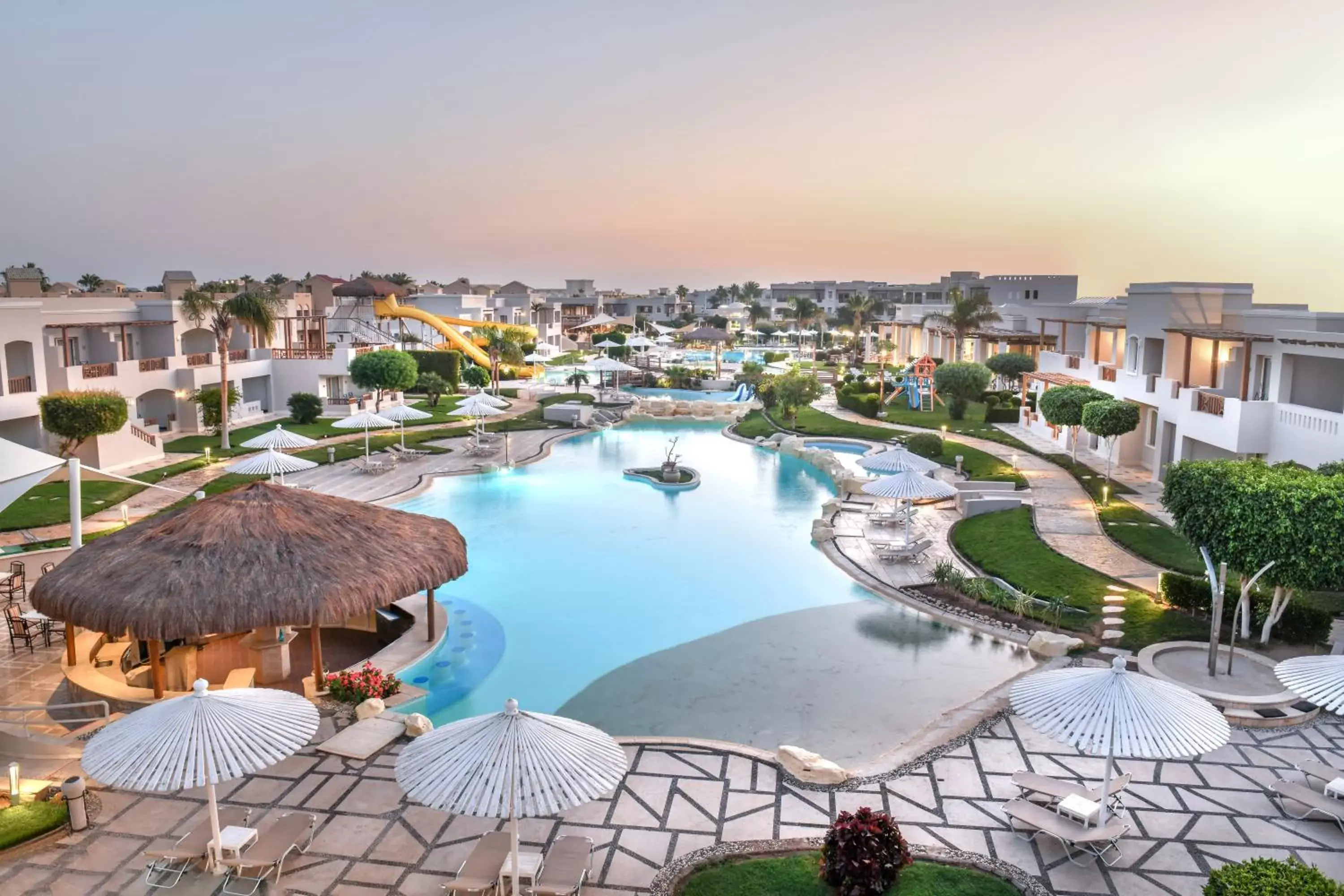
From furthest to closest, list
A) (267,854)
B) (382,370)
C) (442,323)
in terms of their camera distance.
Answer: (442,323) < (382,370) < (267,854)

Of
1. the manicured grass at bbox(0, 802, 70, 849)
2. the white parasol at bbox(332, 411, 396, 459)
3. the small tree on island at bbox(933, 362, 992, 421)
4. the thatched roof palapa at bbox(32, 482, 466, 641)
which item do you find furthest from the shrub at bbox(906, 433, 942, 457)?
the manicured grass at bbox(0, 802, 70, 849)

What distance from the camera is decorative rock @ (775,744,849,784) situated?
1088cm

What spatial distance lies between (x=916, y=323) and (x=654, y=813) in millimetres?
62217

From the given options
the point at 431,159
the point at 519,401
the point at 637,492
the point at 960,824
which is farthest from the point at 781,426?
the point at 960,824

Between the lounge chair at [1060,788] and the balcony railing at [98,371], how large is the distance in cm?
3330

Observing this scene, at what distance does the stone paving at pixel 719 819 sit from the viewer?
8.88m

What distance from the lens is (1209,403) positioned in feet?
79.3

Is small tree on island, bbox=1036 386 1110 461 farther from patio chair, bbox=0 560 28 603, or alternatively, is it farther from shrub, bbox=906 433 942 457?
patio chair, bbox=0 560 28 603

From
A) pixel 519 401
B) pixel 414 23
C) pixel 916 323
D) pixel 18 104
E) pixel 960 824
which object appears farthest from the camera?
pixel 916 323

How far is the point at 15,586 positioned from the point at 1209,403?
96.5 feet

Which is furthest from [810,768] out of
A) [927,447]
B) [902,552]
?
[927,447]

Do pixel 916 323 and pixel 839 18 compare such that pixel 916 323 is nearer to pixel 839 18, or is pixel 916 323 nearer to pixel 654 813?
pixel 839 18

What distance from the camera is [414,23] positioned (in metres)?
30.9

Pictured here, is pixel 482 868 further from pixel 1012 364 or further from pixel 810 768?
pixel 1012 364
